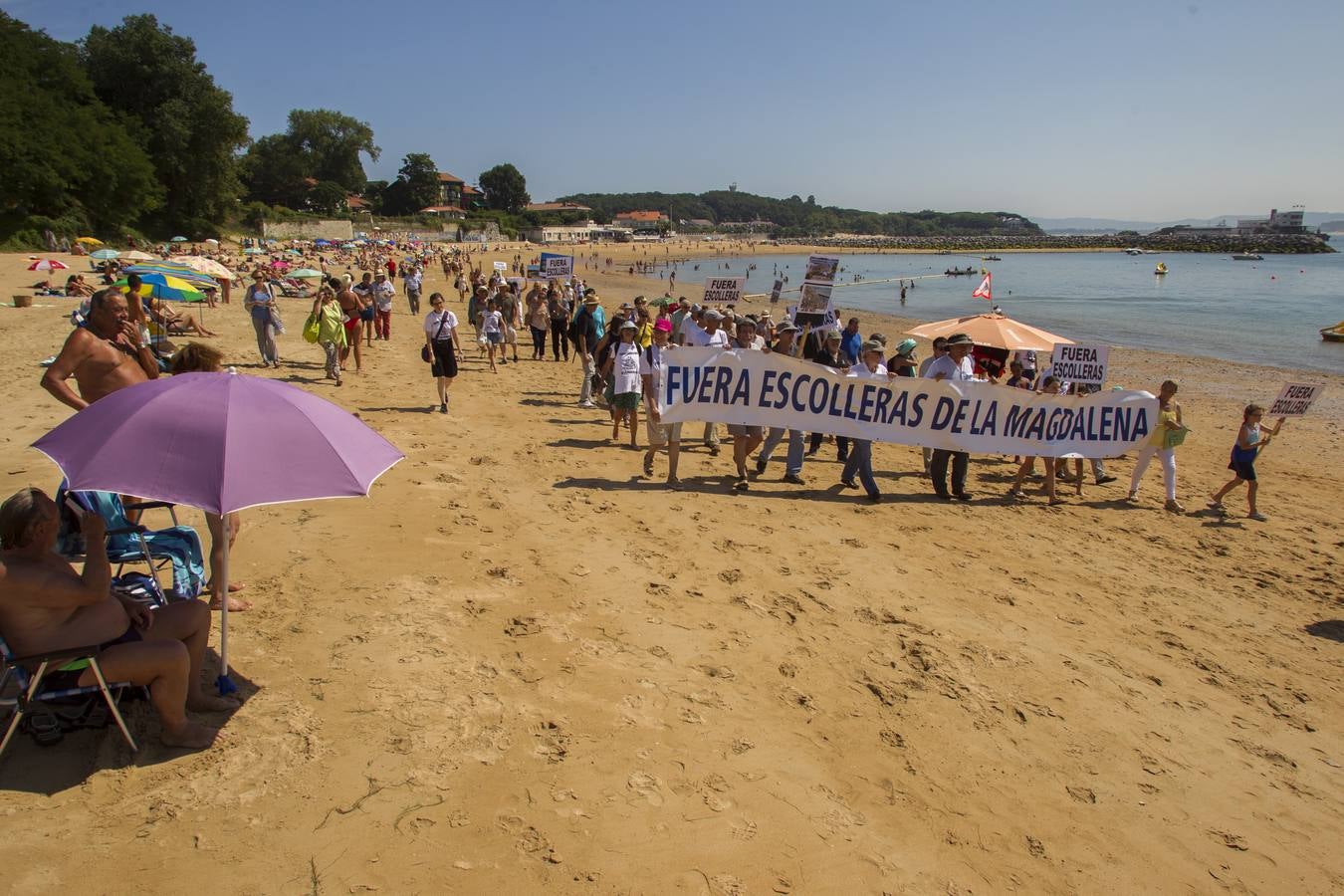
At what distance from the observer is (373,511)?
718 cm

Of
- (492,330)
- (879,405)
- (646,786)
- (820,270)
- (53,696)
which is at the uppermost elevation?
(820,270)

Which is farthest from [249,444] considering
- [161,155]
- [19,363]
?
[161,155]

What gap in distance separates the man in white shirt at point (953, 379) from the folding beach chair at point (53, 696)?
8346mm

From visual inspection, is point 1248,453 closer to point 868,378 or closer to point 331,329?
point 868,378

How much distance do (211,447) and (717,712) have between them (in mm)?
3107

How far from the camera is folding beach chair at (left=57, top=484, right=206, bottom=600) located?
14.1 feet

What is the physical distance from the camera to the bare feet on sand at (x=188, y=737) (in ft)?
12.3

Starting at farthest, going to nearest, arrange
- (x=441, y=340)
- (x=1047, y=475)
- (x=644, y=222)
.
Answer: (x=644, y=222), (x=441, y=340), (x=1047, y=475)

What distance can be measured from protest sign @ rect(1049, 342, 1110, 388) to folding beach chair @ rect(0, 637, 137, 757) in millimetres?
11291

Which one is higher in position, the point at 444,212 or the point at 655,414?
the point at 444,212

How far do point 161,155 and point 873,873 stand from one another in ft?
214

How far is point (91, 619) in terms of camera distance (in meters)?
3.44

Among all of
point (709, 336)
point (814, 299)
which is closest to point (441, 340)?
point (709, 336)

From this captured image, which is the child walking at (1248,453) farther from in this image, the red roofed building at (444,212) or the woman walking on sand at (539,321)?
the red roofed building at (444,212)
